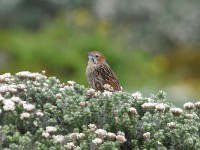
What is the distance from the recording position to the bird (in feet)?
29.2

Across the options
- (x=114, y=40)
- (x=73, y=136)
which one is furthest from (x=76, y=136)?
(x=114, y=40)

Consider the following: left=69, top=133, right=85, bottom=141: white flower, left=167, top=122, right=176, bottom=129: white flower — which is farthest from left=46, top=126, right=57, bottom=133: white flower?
left=167, top=122, right=176, bottom=129: white flower

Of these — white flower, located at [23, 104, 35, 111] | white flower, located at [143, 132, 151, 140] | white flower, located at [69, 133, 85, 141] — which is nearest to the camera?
white flower, located at [69, 133, 85, 141]

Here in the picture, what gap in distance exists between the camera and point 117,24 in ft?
83.3

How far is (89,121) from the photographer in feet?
20.8

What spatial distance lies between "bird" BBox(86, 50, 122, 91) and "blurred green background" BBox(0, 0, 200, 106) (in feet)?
16.6

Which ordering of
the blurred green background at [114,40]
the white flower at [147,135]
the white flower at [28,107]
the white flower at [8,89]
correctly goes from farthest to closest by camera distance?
1. the blurred green background at [114,40]
2. the white flower at [8,89]
3. the white flower at [28,107]
4. the white flower at [147,135]

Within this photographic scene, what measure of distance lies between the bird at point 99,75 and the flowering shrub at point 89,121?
208cm

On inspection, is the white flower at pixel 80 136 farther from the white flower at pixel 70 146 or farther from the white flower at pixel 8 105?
the white flower at pixel 8 105

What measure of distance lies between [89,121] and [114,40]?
16450 millimetres

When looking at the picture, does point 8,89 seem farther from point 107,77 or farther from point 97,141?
point 107,77

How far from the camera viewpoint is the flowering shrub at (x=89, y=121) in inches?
237

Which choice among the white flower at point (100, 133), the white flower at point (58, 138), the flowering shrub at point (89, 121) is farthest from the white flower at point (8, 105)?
the white flower at point (100, 133)

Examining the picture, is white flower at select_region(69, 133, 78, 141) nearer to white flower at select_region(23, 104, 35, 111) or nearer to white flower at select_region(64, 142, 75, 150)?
white flower at select_region(64, 142, 75, 150)
